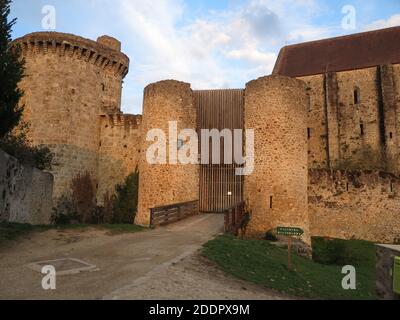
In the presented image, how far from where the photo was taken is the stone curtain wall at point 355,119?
25.4m

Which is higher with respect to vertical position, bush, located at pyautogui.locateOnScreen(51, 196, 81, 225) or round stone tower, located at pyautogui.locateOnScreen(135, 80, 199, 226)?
round stone tower, located at pyautogui.locateOnScreen(135, 80, 199, 226)

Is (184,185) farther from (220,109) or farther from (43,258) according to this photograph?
(43,258)

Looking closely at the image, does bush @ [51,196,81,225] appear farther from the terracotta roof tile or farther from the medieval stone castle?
the terracotta roof tile

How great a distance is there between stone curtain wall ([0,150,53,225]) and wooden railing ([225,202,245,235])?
6.90 meters

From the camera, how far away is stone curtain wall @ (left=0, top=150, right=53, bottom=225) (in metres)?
10.2

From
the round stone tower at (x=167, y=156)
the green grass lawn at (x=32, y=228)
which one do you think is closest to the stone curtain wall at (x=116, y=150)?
the round stone tower at (x=167, y=156)

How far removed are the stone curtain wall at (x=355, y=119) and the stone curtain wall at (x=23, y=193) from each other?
795 inches

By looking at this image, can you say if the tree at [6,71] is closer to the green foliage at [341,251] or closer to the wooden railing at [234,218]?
the wooden railing at [234,218]

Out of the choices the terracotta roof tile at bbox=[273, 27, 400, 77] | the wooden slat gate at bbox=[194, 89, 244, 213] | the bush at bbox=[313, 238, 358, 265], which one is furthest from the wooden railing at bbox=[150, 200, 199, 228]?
the terracotta roof tile at bbox=[273, 27, 400, 77]

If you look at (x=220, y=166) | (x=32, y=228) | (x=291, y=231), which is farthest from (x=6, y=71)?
(x=220, y=166)

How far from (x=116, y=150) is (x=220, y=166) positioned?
24.8ft

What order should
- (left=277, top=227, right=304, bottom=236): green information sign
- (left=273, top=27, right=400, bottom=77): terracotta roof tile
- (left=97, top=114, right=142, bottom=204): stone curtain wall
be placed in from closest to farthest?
(left=277, top=227, right=304, bottom=236): green information sign → (left=97, top=114, right=142, bottom=204): stone curtain wall → (left=273, top=27, right=400, bottom=77): terracotta roof tile

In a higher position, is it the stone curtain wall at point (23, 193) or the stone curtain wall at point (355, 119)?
the stone curtain wall at point (355, 119)

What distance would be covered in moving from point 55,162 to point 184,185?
298 inches
